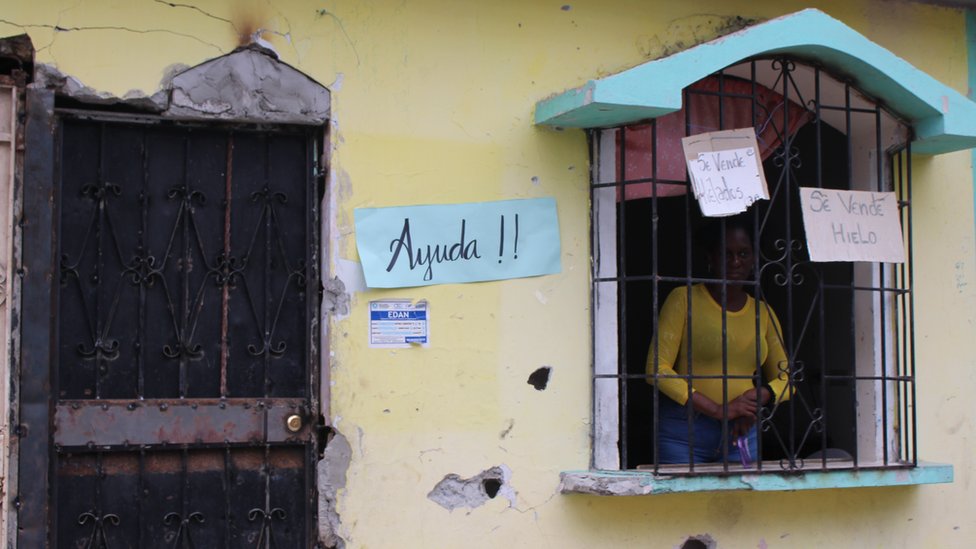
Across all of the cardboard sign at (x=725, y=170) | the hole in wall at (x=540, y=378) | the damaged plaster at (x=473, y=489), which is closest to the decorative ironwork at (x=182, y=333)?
the damaged plaster at (x=473, y=489)

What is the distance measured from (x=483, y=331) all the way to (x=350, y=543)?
88 cm

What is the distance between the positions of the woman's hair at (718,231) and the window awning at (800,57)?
2.35 feet

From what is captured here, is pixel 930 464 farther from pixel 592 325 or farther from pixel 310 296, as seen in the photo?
pixel 310 296

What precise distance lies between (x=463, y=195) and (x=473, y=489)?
3.49ft

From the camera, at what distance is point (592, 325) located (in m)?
4.35

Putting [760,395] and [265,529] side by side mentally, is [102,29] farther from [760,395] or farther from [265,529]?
[760,395]

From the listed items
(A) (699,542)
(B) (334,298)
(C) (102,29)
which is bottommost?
(A) (699,542)

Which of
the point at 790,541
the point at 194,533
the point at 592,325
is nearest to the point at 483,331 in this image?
the point at 592,325

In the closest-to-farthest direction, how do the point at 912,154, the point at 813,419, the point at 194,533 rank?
the point at 194,533
the point at 813,419
the point at 912,154

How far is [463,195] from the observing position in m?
4.22

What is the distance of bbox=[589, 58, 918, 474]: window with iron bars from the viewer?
4.36m

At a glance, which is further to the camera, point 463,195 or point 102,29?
point 463,195

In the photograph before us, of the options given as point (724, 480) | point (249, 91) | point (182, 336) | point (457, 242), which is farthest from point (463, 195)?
point (724, 480)

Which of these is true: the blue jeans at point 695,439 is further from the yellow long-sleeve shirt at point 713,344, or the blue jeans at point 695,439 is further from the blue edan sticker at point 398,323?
the blue edan sticker at point 398,323
